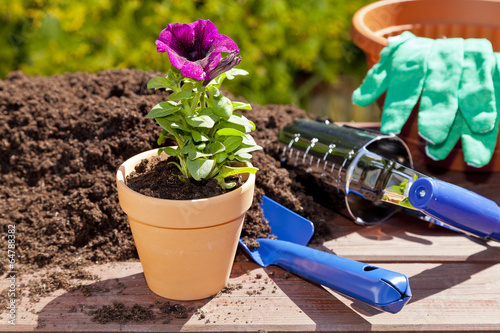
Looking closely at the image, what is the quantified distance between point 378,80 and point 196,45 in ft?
1.78

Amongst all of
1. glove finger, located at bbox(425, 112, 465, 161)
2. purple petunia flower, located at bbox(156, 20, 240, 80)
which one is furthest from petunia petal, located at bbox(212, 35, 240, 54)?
glove finger, located at bbox(425, 112, 465, 161)

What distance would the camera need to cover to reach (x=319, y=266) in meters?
0.87

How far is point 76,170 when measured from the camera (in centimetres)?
108

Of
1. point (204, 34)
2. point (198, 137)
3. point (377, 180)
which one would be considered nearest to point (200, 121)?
point (198, 137)

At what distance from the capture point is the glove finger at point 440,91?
1.09 m

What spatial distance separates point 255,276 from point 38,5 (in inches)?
67.8

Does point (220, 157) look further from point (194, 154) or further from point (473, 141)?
point (473, 141)

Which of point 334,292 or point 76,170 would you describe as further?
point 76,170

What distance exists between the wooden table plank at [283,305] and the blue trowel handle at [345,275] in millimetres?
39

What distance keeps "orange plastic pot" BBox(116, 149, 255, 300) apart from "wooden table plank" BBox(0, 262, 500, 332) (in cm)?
4

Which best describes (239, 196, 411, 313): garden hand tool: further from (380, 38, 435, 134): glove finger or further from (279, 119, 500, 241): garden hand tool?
(380, 38, 435, 134): glove finger

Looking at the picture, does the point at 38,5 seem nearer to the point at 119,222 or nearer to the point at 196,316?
the point at 119,222

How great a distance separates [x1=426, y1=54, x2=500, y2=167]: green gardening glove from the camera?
109 centimetres

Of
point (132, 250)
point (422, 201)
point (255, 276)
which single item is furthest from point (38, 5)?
point (422, 201)
